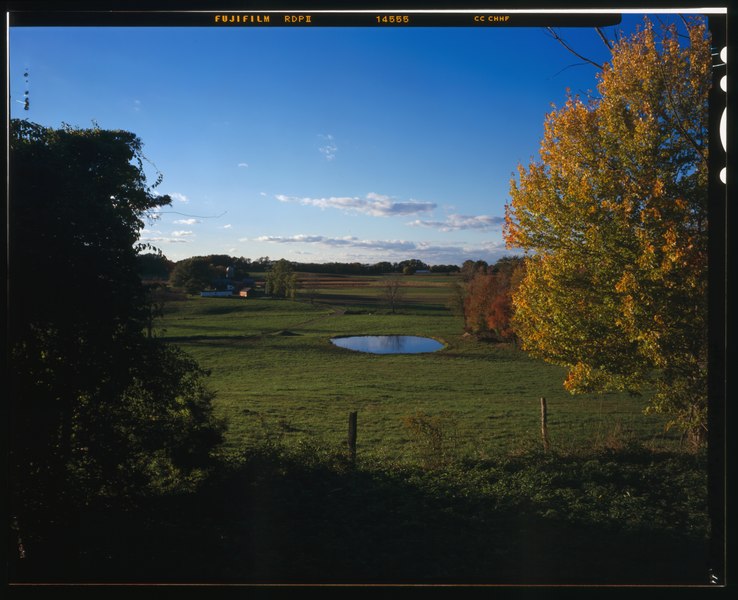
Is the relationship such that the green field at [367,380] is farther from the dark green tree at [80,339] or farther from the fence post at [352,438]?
the dark green tree at [80,339]

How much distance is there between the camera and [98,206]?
3660mm

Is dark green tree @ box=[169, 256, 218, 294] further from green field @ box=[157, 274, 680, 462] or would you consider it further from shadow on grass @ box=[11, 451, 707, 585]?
shadow on grass @ box=[11, 451, 707, 585]

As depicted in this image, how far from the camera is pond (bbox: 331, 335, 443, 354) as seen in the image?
6316 mm

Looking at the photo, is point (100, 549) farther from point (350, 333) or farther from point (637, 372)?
point (637, 372)

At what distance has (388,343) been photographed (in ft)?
22.5

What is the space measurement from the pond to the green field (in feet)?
0.38

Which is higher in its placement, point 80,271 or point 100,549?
point 80,271

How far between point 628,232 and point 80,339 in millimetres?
6623

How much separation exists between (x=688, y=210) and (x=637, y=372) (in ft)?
8.05

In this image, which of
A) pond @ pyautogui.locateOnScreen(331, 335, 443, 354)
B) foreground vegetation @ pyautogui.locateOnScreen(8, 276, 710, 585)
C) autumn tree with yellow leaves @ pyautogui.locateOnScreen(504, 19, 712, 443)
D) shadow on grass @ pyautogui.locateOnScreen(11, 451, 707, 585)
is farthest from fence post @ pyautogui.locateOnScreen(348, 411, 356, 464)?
autumn tree with yellow leaves @ pyautogui.locateOnScreen(504, 19, 712, 443)

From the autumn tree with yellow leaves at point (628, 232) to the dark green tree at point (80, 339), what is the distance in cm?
539

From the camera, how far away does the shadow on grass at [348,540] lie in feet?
9.71

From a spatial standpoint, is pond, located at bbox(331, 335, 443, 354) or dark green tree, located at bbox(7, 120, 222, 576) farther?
pond, located at bbox(331, 335, 443, 354)

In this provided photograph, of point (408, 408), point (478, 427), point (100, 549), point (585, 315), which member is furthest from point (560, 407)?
point (100, 549)
